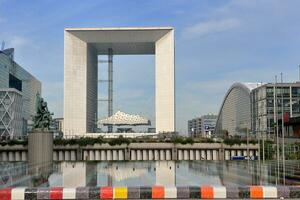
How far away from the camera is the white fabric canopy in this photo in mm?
160250

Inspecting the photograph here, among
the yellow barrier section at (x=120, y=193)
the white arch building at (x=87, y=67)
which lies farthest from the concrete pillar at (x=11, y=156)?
the white arch building at (x=87, y=67)

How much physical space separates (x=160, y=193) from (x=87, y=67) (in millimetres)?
134583

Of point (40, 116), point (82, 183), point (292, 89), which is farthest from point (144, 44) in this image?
point (82, 183)

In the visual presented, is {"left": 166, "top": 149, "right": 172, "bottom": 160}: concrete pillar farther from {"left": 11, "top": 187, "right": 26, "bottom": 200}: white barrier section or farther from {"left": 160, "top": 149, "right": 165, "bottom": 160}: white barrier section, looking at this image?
{"left": 11, "top": 187, "right": 26, "bottom": 200}: white barrier section

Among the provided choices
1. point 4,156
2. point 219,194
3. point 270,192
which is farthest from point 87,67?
point 270,192

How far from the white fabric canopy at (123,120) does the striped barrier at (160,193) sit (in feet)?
448

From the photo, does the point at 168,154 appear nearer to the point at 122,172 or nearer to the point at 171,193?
the point at 122,172

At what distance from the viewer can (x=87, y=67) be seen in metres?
155

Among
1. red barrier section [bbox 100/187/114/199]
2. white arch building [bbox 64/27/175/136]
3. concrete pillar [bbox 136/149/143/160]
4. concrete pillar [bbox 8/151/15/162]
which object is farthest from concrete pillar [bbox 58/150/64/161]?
white arch building [bbox 64/27/175/136]

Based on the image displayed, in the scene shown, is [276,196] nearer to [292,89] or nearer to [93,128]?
[292,89]

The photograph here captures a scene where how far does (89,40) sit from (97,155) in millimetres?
83770

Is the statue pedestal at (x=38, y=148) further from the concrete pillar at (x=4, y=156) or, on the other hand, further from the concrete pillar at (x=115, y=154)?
the concrete pillar at (x=115, y=154)

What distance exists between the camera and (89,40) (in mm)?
153375

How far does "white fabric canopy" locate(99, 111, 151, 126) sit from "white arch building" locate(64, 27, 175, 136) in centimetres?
1052
